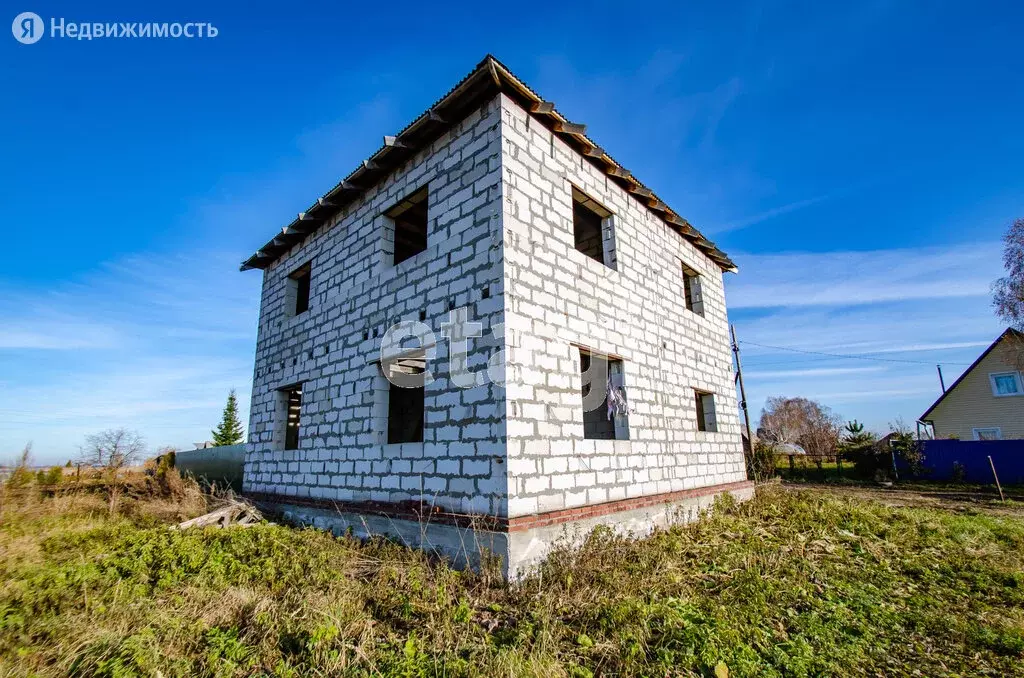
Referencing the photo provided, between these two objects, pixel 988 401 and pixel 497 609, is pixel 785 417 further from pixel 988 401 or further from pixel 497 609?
pixel 497 609

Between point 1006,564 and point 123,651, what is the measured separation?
9.93 metres

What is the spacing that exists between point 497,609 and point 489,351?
9.02 feet

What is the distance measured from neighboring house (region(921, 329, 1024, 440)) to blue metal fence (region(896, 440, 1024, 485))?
608 centimetres

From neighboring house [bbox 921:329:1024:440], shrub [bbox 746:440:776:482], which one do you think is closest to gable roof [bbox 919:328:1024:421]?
neighboring house [bbox 921:329:1024:440]

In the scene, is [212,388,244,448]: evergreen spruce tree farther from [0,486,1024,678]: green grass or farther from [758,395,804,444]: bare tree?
[758,395,804,444]: bare tree

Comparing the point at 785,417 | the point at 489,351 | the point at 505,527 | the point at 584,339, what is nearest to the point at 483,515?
the point at 505,527

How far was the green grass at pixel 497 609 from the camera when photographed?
347cm

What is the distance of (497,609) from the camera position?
4.33 metres

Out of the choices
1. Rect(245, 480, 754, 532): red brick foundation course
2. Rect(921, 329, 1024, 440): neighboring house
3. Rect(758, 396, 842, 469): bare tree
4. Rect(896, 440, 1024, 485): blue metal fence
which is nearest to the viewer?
Rect(245, 480, 754, 532): red brick foundation course

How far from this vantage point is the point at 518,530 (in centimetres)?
499

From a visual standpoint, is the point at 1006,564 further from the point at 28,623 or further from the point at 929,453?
the point at 929,453

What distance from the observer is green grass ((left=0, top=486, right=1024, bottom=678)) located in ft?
11.4

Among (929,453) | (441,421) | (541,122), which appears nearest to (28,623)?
(441,421)

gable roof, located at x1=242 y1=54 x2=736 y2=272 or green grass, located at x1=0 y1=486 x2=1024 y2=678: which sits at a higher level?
gable roof, located at x1=242 y1=54 x2=736 y2=272
